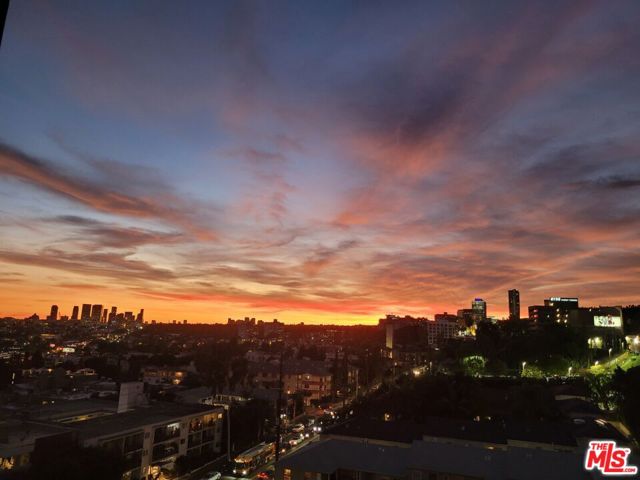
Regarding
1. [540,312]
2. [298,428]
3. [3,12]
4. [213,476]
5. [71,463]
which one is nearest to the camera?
[3,12]

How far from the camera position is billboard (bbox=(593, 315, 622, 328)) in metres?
47.3

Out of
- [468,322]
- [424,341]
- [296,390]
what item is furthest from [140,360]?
[424,341]

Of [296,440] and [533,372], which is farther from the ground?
[533,372]

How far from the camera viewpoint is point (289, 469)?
16.7 m

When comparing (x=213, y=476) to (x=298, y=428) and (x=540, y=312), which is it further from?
(x=540, y=312)

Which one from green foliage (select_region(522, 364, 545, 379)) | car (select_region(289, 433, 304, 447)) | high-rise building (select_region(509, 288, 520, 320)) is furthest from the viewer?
high-rise building (select_region(509, 288, 520, 320))

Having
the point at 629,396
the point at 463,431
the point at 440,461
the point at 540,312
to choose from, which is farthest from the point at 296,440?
the point at 540,312

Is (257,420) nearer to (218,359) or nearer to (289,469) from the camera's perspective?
(289,469)

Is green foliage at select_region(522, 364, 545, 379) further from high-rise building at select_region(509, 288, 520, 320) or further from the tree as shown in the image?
high-rise building at select_region(509, 288, 520, 320)

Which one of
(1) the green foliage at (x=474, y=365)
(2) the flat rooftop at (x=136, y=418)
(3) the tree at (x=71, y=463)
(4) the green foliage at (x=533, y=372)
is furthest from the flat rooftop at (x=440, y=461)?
(1) the green foliage at (x=474, y=365)

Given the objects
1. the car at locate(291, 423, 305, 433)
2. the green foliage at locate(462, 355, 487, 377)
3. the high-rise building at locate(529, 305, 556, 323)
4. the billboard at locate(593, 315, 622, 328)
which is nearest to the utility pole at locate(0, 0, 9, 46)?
the car at locate(291, 423, 305, 433)

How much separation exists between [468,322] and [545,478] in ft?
246

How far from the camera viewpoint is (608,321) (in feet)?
156

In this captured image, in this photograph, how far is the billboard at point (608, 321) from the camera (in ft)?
155
